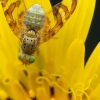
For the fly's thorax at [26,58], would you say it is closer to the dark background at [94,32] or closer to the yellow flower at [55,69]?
the yellow flower at [55,69]

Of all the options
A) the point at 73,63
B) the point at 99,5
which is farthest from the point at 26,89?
the point at 99,5

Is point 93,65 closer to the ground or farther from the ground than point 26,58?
closer to the ground

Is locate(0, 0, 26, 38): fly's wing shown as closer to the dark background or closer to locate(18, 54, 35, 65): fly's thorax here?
locate(18, 54, 35, 65): fly's thorax

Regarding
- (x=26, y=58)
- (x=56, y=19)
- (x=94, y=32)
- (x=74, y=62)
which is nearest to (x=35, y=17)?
(x=56, y=19)

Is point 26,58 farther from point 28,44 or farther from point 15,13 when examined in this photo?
point 15,13

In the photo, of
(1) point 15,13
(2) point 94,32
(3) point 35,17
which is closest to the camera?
(3) point 35,17

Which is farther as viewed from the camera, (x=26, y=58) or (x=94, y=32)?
(x=94, y=32)
